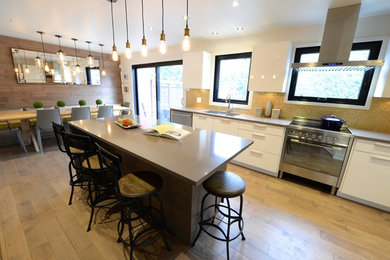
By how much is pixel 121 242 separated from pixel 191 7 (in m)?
2.88

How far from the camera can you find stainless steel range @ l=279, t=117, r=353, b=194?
2232 millimetres

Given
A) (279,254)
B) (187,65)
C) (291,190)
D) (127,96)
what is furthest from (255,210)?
(127,96)

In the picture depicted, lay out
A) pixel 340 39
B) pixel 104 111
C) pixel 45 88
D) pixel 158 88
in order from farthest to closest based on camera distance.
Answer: pixel 158 88 < pixel 45 88 < pixel 104 111 < pixel 340 39

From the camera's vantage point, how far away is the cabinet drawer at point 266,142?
2.68 meters

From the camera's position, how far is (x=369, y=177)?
209 cm

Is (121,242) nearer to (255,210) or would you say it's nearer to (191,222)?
(191,222)

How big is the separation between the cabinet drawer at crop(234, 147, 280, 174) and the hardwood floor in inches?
13.5

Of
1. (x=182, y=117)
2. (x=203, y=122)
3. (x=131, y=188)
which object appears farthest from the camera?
(x=182, y=117)

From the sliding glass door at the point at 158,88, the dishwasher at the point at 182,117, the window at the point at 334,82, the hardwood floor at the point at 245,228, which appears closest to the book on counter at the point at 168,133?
the hardwood floor at the point at 245,228

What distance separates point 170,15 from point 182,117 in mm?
2005

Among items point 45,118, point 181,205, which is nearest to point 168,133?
point 181,205

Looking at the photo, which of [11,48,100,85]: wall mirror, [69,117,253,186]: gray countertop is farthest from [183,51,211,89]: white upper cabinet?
[11,48,100,85]: wall mirror

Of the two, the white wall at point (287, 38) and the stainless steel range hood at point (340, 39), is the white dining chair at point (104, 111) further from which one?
the stainless steel range hood at point (340, 39)

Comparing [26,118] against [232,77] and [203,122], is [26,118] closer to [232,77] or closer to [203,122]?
[203,122]
